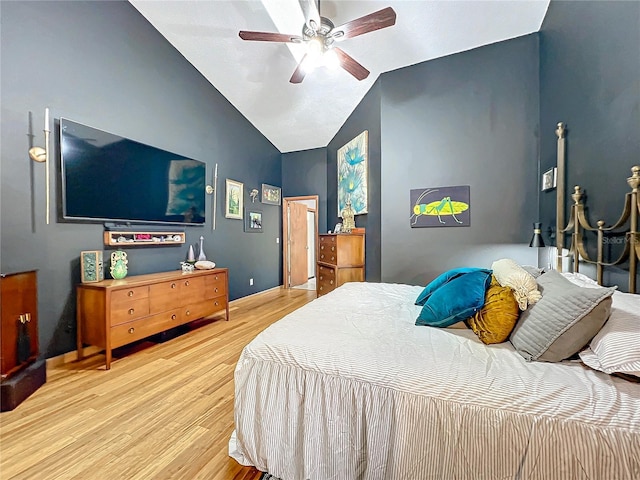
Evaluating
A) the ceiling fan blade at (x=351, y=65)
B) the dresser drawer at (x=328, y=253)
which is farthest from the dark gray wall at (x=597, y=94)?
the dresser drawer at (x=328, y=253)

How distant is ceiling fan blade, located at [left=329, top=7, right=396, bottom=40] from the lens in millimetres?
1924

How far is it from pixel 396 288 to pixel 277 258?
12.2ft

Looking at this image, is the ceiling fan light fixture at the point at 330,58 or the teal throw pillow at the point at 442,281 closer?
the teal throw pillow at the point at 442,281

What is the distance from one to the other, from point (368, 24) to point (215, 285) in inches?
122

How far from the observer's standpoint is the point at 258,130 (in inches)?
197

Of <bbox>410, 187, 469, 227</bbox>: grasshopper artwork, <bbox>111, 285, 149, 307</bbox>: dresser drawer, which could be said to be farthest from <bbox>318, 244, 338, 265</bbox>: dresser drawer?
<bbox>111, 285, 149, 307</bbox>: dresser drawer

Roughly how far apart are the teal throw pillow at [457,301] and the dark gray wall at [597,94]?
3.15 feet

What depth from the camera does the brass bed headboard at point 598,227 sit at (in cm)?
131

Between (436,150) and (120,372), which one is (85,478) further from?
(436,150)

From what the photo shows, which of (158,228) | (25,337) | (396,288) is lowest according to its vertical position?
(25,337)

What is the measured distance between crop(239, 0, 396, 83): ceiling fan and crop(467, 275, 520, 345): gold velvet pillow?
201 centimetres

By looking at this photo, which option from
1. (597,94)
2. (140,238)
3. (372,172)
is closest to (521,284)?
(597,94)

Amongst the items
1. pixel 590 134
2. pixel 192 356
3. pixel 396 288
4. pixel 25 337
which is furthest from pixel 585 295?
pixel 25 337

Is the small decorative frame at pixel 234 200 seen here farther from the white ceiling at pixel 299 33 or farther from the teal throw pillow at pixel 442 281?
the teal throw pillow at pixel 442 281
